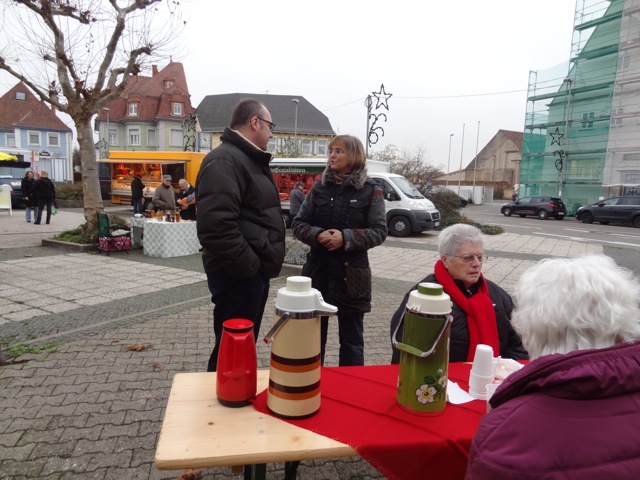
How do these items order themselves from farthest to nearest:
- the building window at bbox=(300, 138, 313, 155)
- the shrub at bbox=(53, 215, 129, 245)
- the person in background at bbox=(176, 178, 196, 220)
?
1. the building window at bbox=(300, 138, 313, 155)
2. the person in background at bbox=(176, 178, 196, 220)
3. the shrub at bbox=(53, 215, 129, 245)

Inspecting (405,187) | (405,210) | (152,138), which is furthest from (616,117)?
(152,138)

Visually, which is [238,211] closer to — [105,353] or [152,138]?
[105,353]

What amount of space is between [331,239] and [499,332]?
1207 mm

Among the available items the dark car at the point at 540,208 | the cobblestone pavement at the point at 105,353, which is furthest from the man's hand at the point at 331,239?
the dark car at the point at 540,208

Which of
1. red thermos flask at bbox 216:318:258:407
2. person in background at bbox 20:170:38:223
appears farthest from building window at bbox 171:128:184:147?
red thermos flask at bbox 216:318:258:407

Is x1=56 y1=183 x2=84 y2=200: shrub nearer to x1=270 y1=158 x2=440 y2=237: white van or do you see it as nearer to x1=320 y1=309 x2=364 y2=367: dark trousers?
x1=270 y1=158 x2=440 y2=237: white van

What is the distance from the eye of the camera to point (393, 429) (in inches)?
57.5

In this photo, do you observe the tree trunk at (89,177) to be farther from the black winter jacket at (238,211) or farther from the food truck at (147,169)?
the food truck at (147,169)

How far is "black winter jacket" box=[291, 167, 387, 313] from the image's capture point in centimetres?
309

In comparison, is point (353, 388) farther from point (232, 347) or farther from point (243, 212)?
point (243, 212)

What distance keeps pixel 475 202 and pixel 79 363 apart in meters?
43.7

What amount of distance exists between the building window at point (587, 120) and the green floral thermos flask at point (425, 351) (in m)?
36.2

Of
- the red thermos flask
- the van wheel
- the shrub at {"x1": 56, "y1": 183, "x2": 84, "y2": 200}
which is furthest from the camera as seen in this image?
the shrub at {"x1": 56, "y1": 183, "x2": 84, "y2": 200}

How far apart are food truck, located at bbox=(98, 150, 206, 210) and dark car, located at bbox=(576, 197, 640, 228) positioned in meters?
21.3
